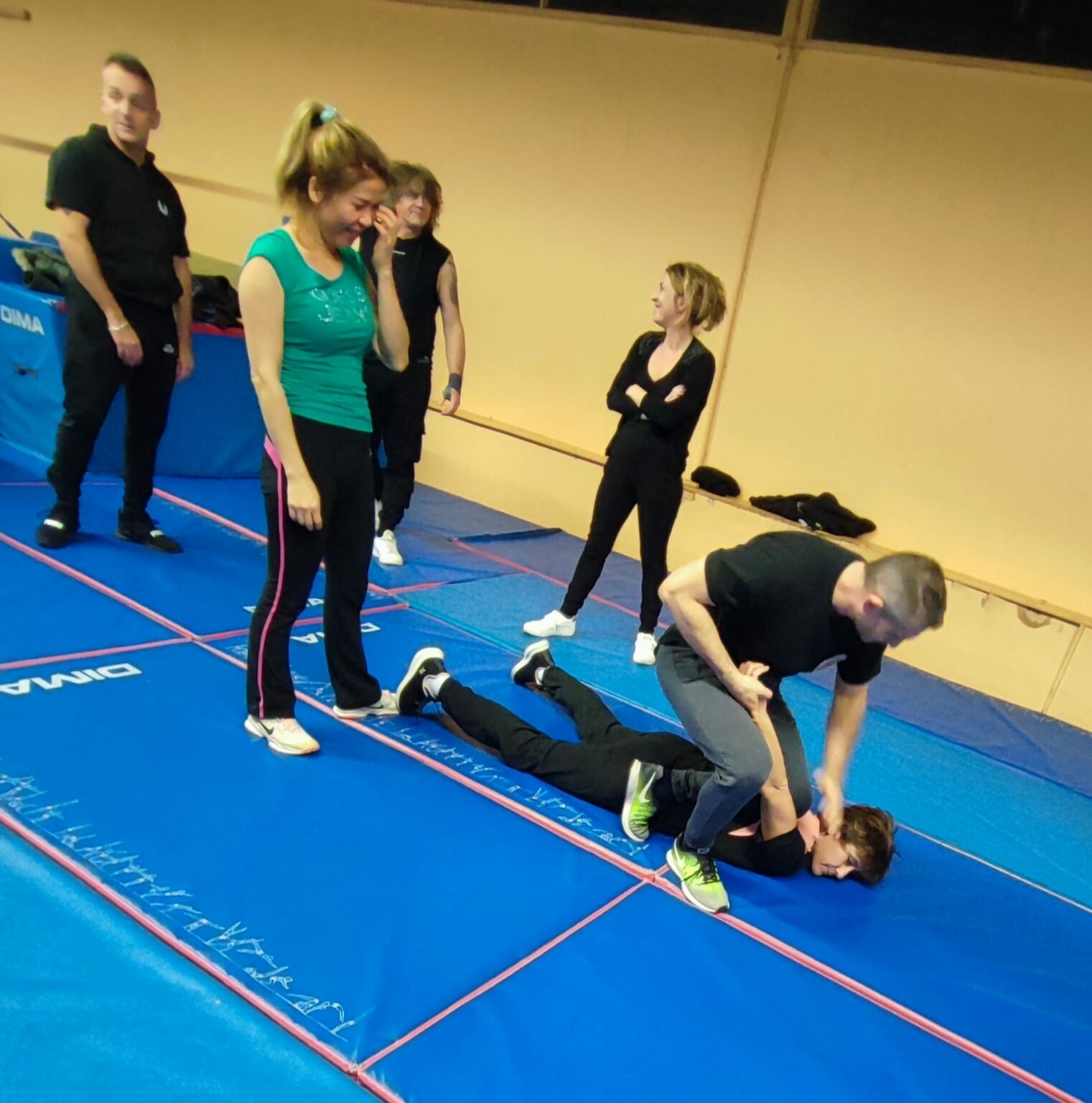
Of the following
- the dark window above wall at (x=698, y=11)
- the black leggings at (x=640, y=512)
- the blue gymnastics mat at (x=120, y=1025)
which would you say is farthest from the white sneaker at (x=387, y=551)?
the dark window above wall at (x=698, y=11)

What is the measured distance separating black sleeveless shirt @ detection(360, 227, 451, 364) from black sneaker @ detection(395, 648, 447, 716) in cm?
174

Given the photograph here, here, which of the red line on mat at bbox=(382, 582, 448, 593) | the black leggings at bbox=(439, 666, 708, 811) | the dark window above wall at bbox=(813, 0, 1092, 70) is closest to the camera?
the black leggings at bbox=(439, 666, 708, 811)

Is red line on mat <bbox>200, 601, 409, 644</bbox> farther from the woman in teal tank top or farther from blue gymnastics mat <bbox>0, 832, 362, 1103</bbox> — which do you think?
blue gymnastics mat <bbox>0, 832, 362, 1103</bbox>

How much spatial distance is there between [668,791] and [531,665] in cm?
89

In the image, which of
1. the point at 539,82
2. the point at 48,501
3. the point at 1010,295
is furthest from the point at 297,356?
the point at 539,82

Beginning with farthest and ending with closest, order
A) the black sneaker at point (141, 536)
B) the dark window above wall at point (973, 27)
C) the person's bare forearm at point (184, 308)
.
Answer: the dark window above wall at point (973, 27)
the black sneaker at point (141, 536)
the person's bare forearm at point (184, 308)

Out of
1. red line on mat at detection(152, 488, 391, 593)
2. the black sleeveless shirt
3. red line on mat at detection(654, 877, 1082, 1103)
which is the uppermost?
the black sleeveless shirt

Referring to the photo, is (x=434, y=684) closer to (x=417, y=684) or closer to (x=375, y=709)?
(x=417, y=684)

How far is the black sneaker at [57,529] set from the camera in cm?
374

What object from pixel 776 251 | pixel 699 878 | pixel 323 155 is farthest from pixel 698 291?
pixel 699 878

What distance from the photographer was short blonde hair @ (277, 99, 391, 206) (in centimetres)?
226

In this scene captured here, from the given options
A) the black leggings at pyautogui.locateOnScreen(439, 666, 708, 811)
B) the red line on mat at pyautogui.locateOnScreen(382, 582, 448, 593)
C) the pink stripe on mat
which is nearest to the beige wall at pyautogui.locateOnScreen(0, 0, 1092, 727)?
the red line on mat at pyautogui.locateOnScreen(382, 582, 448, 593)

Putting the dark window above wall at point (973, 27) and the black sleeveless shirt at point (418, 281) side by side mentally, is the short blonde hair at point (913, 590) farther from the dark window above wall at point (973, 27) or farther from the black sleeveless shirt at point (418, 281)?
the dark window above wall at point (973, 27)

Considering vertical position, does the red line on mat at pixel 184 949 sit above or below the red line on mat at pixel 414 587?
above
